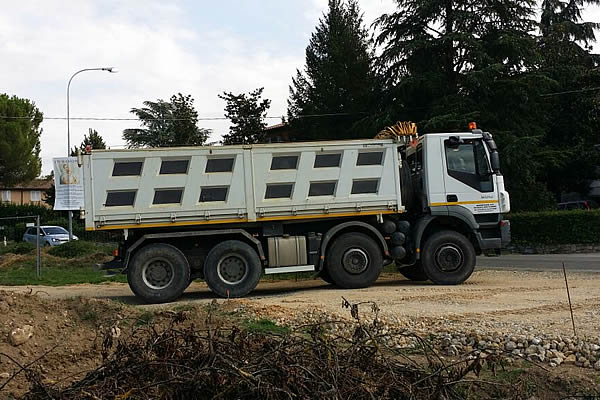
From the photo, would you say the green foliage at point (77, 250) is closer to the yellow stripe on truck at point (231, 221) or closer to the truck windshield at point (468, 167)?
the yellow stripe on truck at point (231, 221)

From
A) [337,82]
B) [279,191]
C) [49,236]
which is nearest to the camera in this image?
[279,191]

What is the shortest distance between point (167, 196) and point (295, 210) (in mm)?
2581

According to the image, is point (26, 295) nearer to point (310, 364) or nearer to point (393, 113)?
point (310, 364)

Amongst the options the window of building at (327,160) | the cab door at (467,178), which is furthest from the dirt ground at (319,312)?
the window of building at (327,160)

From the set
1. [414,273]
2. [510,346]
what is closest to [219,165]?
[414,273]

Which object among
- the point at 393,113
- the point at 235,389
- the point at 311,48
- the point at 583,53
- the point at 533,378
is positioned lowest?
the point at 533,378

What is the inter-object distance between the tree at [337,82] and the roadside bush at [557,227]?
15.0 metres

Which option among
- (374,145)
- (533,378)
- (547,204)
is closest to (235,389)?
(533,378)

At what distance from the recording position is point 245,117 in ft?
145

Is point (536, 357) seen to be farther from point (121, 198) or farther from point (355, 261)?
point (121, 198)

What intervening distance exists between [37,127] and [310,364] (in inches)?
2432

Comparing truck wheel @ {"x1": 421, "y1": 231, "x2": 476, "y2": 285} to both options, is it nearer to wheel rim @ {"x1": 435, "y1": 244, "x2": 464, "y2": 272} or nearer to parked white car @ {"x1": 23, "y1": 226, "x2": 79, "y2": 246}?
wheel rim @ {"x1": 435, "y1": 244, "x2": 464, "y2": 272}

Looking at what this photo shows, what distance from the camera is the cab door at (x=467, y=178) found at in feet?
47.1

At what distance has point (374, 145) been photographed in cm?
1399
